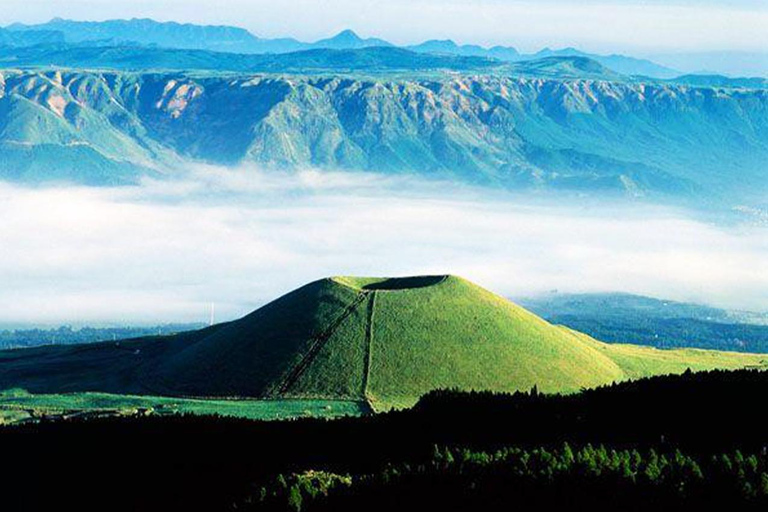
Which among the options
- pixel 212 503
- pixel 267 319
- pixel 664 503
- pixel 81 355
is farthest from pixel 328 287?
pixel 664 503

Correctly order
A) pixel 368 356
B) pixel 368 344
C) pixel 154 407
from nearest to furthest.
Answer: pixel 154 407, pixel 368 356, pixel 368 344


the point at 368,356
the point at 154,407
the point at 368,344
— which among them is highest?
the point at 368,344

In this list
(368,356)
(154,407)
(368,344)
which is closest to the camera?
(154,407)

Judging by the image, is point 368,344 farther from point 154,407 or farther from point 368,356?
point 154,407

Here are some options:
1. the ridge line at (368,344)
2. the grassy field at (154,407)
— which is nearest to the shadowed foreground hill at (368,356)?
the ridge line at (368,344)

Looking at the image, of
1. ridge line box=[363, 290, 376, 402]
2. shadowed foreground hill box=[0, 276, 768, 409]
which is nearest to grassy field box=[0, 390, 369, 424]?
shadowed foreground hill box=[0, 276, 768, 409]

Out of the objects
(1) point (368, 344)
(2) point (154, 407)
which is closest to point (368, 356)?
(1) point (368, 344)
